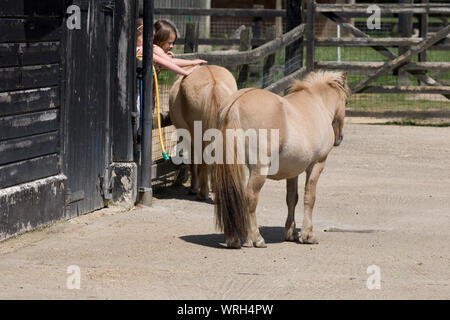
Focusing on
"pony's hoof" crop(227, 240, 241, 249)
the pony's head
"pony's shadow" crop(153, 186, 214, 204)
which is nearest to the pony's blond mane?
the pony's head

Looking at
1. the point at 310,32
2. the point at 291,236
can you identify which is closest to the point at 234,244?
the point at 291,236

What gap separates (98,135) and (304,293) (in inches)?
125

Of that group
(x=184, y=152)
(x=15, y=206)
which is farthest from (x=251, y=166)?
(x=184, y=152)

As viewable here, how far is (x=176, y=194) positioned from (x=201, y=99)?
→ 1.33 metres

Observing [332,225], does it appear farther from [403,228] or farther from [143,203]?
[143,203]

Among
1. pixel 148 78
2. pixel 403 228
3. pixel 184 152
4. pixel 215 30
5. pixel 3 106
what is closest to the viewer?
pixel 3 106

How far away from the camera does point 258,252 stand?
Answer: 6.59 metres

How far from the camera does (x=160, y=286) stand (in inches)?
213

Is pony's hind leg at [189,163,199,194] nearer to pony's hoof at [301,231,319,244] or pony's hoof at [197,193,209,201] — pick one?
pony's hoof at [197,193,209,201]

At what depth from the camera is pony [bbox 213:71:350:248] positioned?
6430mm

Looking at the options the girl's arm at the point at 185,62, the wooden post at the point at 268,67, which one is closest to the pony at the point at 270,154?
the girl's arm at the point at 185,62

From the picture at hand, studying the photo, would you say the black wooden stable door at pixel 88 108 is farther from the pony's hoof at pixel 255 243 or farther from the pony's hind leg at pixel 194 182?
the pony's hoof at pixel 255 243

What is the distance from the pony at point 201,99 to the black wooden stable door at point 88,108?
0.88 meters

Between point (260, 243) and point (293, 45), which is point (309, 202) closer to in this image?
point (260, 243)
